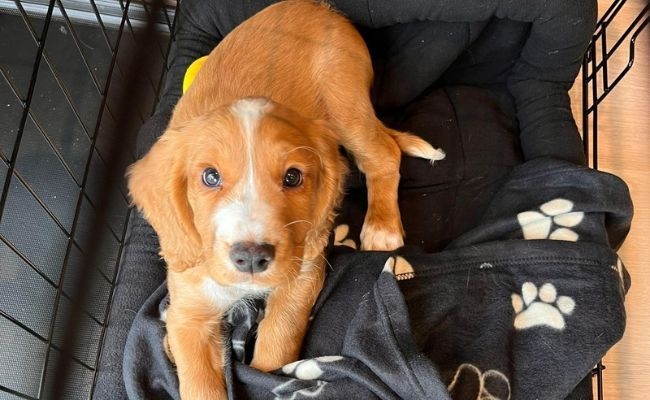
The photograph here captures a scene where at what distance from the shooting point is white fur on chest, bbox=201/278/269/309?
6.11 feet

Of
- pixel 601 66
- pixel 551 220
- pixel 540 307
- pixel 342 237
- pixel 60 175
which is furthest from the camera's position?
pixel 60 175

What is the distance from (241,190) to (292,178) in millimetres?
149

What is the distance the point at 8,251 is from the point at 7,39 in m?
1.02

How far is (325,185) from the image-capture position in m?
1.77

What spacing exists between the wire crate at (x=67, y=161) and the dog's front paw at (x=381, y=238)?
773 mm

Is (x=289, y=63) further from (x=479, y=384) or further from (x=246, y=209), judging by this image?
(x=479, y=384)

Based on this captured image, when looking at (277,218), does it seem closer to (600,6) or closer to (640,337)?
(640,337)

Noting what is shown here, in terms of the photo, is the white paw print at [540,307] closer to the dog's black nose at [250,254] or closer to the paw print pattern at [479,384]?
the paw print pattern at [479,384]

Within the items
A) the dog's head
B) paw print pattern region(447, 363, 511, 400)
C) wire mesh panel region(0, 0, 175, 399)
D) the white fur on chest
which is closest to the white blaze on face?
Result: the dog's head

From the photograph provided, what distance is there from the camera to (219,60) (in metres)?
2.09

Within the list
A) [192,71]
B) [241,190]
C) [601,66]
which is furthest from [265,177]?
[601,66]

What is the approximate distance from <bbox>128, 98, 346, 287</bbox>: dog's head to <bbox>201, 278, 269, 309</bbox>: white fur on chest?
0.15 meters

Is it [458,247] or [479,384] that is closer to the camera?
[479,384]

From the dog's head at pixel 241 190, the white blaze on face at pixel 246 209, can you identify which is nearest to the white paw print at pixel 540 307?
the dog's head at pixel 241 190
